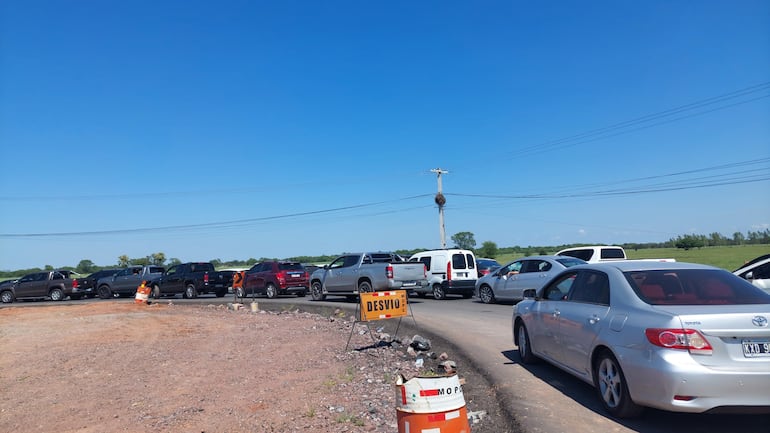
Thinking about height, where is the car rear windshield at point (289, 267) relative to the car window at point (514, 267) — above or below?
above

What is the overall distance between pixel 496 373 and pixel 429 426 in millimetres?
4470

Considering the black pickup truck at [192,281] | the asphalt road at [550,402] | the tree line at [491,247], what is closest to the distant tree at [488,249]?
the tree line at [491,247]

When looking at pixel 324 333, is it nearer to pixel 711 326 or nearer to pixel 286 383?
pixel 286 383

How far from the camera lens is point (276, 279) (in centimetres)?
2545

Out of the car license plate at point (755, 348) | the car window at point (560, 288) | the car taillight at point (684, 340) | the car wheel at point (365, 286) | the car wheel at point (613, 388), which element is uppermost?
the car window at point (560, 288)

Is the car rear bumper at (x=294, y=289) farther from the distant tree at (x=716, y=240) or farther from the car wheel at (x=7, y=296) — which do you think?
the distant tree at (x=716, y=240)

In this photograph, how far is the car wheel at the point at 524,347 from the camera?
27.0 ft

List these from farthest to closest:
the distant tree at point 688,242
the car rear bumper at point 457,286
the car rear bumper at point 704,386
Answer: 1. the distant tree at point 688,242
2. the car rear bumper at point 457,286
3. the car rear bumper at point 704,386

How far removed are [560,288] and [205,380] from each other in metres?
5.85

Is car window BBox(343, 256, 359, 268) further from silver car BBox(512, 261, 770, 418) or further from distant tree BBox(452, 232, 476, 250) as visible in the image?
distant tree BBox(452, 232, 476, 250)

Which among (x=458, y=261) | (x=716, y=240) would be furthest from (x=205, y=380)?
(x=716, y=240)

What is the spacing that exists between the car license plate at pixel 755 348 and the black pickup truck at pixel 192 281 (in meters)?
27.2

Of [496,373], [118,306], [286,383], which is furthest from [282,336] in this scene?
[118,306]

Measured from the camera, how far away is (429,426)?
3855 mm
